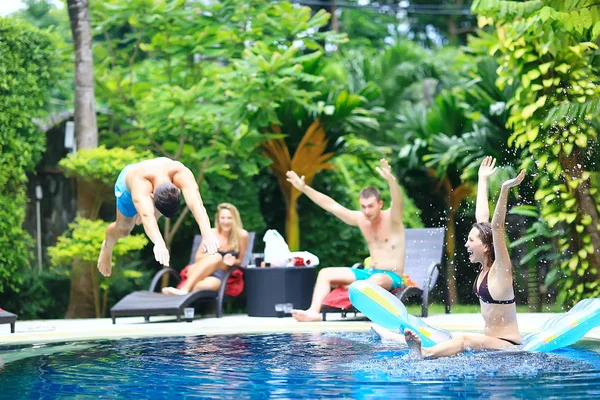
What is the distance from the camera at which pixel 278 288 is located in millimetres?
11195

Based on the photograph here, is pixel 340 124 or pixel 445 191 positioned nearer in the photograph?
pixel 340 124

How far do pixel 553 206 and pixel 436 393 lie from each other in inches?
253

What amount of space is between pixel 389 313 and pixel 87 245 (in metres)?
5.42

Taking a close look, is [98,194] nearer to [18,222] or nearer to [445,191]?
[18,222]

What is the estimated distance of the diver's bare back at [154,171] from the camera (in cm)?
796

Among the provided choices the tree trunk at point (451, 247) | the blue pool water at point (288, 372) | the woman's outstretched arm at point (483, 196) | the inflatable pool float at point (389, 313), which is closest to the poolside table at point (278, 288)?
the blue pool water at point (288, 372)

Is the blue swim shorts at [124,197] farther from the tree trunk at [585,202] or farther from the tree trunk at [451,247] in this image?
the tree trunk at [451,247]

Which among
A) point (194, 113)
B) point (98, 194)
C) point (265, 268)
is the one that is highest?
point (194, 113)

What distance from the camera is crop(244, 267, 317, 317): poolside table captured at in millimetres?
11180

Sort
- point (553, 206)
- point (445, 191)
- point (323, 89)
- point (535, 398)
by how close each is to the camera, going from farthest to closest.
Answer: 1. point (445, 191)
2. point (323, 89)
3. point (553, 206)
4. point (535, 398)

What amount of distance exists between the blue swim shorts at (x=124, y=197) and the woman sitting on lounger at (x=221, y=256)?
99.2 inches

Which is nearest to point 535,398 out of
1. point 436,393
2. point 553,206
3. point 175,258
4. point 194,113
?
point 436,393

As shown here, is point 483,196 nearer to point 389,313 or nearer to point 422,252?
point 389,313

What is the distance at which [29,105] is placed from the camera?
11.8 m
